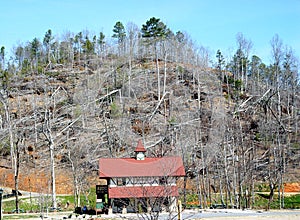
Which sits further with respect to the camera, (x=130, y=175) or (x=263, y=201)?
(x=263, y=201)

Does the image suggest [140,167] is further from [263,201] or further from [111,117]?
[111,117]

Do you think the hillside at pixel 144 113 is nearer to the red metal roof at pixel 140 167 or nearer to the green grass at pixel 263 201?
the green grass at pixel 263 201

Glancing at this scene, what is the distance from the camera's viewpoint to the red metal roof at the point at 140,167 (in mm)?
28969

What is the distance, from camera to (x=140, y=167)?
29.7 metres

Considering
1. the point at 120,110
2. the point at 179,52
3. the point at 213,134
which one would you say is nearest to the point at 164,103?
the point at 120,110

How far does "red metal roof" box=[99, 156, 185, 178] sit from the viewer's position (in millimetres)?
Answer: 28969

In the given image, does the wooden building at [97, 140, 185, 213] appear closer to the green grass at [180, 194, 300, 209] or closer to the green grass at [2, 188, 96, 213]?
the green grass at [2, 188, 96, 213]

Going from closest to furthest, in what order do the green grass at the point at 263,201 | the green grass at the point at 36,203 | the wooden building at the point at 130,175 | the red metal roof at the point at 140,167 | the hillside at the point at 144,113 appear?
1. the wooden building at the point at 130,175
2. the red metal roof at the point at 140,167
3. the green grass at the point at 36,203
4. the green grass at the point at 263,201
5. the hillside at the point at 144,113

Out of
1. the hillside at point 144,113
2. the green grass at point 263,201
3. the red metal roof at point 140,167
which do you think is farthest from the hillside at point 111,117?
the red metal roof at point 140,167

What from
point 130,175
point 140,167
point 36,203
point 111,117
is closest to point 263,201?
point 140,167

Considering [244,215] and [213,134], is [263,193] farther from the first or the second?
[244,215]

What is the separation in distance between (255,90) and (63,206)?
3946cm

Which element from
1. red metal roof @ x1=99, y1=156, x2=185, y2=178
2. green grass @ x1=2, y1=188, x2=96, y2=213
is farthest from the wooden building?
green grass @ x1=2, y1=188, x2=96, y2=213

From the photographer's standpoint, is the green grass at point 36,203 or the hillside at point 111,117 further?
the hillside at point 111,117
